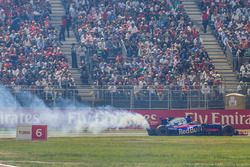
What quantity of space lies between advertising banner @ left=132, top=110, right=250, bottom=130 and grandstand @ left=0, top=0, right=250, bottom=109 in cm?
62

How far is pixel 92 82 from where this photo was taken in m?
47.8

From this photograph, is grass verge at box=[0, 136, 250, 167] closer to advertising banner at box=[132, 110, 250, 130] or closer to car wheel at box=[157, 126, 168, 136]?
car wheel at box=[157, 126, 168, 136]

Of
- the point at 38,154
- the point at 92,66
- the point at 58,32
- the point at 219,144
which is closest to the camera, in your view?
the point at 38,154

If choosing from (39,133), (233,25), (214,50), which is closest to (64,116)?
(39,133)

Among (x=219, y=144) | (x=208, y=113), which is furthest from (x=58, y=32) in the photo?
(x=219, y=144)

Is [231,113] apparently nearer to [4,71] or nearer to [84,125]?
[84,125]

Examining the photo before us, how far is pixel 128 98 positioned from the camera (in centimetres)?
4397

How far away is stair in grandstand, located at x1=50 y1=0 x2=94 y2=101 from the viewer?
44.1 m

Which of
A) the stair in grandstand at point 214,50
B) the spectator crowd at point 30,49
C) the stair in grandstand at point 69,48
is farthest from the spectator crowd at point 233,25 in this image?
the spectator crowd at point 30,49

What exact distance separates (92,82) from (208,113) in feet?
24.0

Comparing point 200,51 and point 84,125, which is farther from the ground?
point 200,51

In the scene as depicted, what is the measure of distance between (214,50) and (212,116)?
8390mm

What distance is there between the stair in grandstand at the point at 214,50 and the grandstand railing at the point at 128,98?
6.31 feet

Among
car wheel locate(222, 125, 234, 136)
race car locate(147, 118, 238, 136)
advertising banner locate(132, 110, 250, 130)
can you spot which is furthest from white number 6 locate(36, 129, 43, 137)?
car wheel locate(222, 125, 234, 136)
